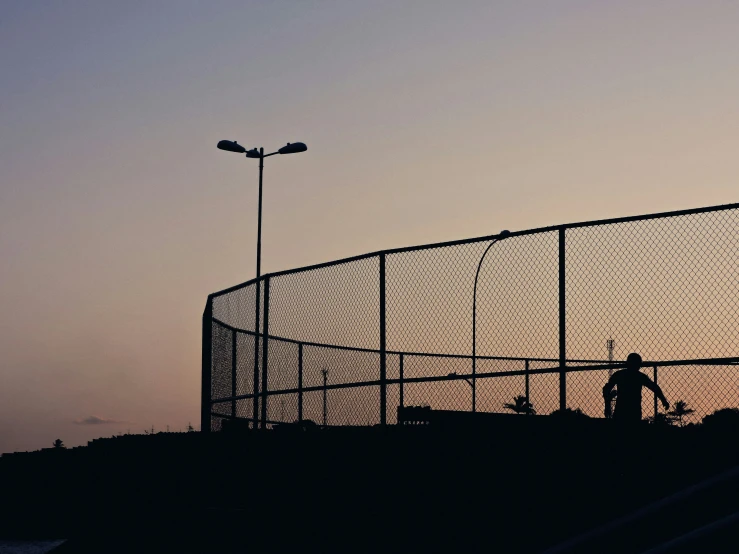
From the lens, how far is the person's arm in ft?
38.5

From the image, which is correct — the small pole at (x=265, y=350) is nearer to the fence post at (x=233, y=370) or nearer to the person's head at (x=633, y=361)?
the fence post at (x=233, y=370)

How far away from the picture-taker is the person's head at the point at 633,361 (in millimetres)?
10445

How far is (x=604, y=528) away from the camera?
818cm

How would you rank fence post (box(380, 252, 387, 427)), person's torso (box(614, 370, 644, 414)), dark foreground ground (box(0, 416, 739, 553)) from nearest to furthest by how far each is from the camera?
dark foreground ground (box(0, 416, 739, 553)) → person's torso (box(614, 370, 644, 414)) → fence post (box(380, 252, 387, 427))

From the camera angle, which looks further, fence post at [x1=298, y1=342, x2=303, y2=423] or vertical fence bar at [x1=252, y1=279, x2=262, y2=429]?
vertical fence bar at [x1=252, y1=279, x2=262, y2=429]

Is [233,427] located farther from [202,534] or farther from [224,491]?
[202,534]

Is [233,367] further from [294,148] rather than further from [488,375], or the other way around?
[294,148]

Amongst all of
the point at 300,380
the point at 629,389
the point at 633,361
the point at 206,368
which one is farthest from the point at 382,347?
the point at 206,368

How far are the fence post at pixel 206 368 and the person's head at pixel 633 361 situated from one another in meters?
9.09

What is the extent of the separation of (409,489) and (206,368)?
327 inches

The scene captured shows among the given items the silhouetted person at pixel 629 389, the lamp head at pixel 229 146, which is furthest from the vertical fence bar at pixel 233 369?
the lamp head at pixel 229 146

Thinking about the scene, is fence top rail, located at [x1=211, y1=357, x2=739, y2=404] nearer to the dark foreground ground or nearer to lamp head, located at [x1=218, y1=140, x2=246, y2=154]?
the dark foreground ground

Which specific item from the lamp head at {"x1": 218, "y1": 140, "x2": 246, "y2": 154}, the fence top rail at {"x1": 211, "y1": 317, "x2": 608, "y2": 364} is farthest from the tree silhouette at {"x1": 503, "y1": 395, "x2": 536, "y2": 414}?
the lamp head at {"x1": 218, "y1": 140, "x2": 246, "y2": 154}

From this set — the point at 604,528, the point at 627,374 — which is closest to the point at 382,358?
the point at 627,374
